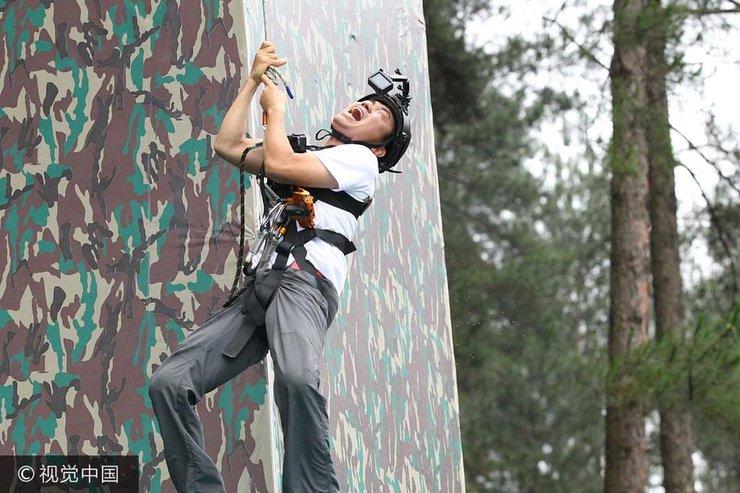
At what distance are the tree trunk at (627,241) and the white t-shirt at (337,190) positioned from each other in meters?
7.70

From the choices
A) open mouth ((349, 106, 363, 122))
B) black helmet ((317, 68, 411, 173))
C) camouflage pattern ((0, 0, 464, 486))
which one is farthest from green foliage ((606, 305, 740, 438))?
open mouth ((349, 106, 363, 122))

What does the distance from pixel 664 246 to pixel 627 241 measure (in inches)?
85.1

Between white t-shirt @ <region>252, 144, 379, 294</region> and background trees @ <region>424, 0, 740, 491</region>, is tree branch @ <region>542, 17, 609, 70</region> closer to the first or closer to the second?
background trees @ <region>424, 0, 740, 491</region>

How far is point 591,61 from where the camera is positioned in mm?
13430

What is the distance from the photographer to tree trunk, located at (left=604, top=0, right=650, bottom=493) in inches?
464

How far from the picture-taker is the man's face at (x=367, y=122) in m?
4.21

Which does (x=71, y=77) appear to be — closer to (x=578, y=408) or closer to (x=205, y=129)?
(x=205, y=129)

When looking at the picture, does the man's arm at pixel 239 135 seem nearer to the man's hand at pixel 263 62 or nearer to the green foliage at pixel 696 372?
the man's hand at pixel 263 62

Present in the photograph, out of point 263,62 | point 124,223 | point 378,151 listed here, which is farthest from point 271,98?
point 124,223

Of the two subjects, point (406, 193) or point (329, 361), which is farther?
point (406, 193)

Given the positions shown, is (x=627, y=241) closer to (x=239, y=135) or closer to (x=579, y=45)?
(x=579, y=45)

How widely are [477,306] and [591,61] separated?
16.0ft

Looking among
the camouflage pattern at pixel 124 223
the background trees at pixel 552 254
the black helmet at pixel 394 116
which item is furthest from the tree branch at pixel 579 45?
the black helmet at pixel 394 116

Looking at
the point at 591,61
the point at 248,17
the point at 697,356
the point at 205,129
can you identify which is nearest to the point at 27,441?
the point at 205,129
